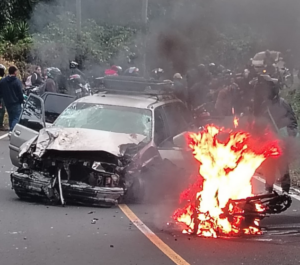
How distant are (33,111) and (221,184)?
4.53 metres

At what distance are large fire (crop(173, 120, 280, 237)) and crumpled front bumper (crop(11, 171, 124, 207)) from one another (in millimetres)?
1016

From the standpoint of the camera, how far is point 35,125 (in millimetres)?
11609

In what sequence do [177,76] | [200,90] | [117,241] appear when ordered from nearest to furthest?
[117,241]
[177,76]
[200,90]

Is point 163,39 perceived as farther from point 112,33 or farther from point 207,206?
point 207,206

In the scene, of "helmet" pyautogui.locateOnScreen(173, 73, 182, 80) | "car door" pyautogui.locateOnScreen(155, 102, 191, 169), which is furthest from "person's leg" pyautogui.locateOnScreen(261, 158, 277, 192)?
"helmet" pyautogui.locateOnScreen(173, 73, 182, 80)

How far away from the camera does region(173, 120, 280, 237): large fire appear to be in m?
8.13

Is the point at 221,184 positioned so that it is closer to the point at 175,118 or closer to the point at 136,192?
the point at 136,192

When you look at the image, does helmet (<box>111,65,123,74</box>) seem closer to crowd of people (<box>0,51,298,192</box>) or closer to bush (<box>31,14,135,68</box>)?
crowd of people (<box>0,51,298,192</box>)

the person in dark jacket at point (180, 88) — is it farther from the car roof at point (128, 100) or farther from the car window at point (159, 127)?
the car window at point (159, 127)

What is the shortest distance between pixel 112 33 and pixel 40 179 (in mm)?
2449

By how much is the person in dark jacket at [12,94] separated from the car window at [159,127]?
18.2 ft

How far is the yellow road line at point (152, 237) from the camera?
23.7ft

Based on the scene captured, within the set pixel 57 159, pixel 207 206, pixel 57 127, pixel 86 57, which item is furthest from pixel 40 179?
pixel 86 57

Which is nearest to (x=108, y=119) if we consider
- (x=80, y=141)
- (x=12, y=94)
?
(x=80, y=141)
